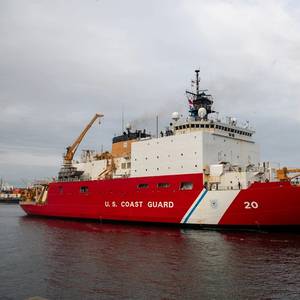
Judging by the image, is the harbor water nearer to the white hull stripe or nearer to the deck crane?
the white hull stripe

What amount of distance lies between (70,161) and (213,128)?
15344 millimetres

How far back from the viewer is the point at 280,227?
18578 mm

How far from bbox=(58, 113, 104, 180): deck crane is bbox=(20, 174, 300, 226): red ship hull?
166 centimetres

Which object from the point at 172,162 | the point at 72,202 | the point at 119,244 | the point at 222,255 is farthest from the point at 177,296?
the point at 72,202

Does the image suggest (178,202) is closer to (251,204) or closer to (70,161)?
(251,204)

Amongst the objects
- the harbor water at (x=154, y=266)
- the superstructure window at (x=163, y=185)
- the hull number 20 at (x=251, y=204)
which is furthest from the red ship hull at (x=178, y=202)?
the harbor water at (x=154, y=266)

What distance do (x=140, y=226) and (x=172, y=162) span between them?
4661 mm

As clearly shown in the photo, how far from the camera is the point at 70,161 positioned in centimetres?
3356

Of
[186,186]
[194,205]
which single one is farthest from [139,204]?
[194,205]

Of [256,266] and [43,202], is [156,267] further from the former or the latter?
[43,202]

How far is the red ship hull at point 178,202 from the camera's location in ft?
60.1

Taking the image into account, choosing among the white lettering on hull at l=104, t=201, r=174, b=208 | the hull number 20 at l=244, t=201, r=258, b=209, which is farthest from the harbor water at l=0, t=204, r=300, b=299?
the white lettering on hull at l=104, t=201, r=174, b=208

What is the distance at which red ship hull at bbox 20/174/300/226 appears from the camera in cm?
1830

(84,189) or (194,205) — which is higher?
(84,189)
